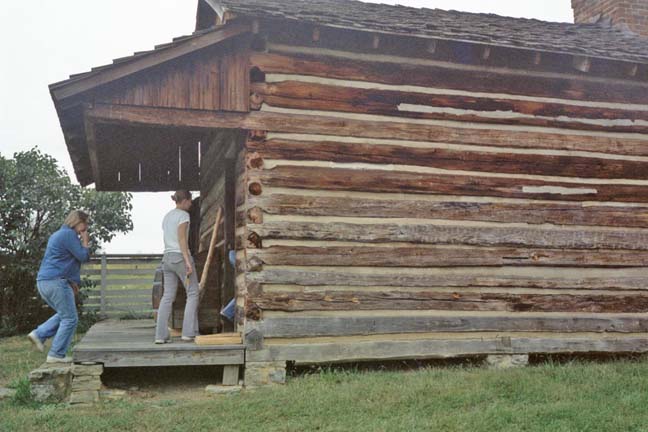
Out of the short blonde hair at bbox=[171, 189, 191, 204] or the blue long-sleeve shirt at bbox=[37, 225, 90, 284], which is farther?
the short blonde hair at bbox=[171, 189, 191, 204]

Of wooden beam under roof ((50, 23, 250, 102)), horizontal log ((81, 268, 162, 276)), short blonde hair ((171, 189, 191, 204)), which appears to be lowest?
horizontal log ((81, 268, 162, 276))

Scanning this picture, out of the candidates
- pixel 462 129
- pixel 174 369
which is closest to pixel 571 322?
pixel 462 129

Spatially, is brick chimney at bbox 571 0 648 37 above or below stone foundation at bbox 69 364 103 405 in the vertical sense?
above

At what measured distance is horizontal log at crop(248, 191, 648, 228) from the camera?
24.9ft

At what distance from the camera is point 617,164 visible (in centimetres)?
880

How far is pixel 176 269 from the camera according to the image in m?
7.66

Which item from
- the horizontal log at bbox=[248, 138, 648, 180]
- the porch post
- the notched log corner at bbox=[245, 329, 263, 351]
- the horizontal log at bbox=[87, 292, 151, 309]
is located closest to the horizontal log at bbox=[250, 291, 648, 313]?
the notched log corner at bbox=[245, 329, 263, 351]

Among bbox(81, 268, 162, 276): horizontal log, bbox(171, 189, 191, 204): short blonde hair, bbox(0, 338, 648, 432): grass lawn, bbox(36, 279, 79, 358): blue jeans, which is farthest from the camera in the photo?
bbox(81, 268, 162, 276): horizontal log

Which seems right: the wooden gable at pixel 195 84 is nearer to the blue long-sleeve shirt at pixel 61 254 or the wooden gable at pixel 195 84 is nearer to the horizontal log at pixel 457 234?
the horizontal log at pixel 457 234

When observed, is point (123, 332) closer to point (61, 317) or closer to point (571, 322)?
point (61, 317)

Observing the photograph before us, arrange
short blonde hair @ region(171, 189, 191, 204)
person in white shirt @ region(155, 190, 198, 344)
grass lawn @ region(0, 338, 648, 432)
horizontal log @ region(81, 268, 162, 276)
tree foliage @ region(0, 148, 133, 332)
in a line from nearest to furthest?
grass lawn @ region(0, 338, 648, 432), person in white shirt @ region(155, 190, 198, 344), short blonde hair @ region(171, 189, 191, 204), tree foliage @ region(0, 148, 133, 332), horizontal log @ region(81, 268, 162, 276)

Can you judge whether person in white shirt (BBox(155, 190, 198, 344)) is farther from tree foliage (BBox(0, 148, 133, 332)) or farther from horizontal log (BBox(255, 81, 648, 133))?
tree foliage (BBox(0, 148, 133, 332))

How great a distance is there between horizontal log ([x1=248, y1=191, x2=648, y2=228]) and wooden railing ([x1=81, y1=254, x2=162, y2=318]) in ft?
29.5

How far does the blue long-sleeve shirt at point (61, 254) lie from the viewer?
24.5ft
